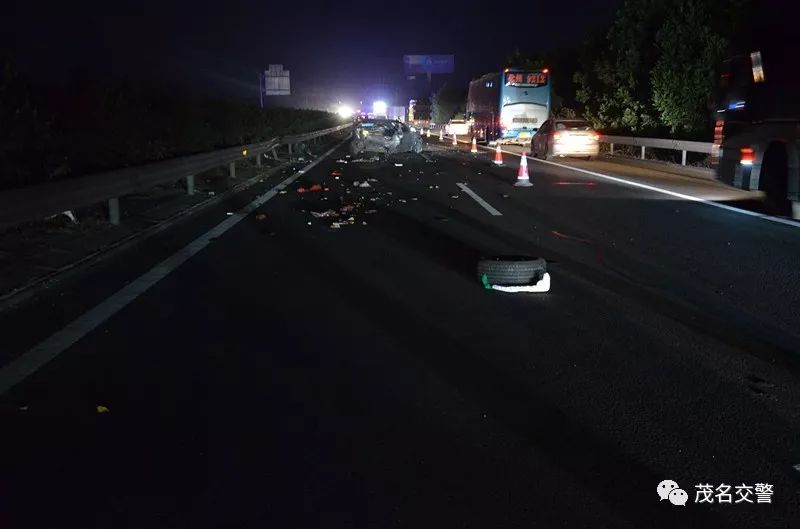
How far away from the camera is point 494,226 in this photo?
41.3 ft

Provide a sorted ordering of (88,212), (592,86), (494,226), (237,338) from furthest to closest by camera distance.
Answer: (592,86), (88,212), (494,226), (237,338)

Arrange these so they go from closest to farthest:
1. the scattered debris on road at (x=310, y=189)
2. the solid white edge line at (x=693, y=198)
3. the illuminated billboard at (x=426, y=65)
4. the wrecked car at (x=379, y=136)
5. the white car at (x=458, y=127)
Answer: the solid white edge line at (x=693, y=198)
the scattered debris on road at (x=310, y=189)
the wrecked car at (x=379, y=136)
the white car at (x=458, y=127)
the illuminated billboard at (x=426, y=65)

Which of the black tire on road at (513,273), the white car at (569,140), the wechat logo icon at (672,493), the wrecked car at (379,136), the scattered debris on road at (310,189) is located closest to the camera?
the wechat logo icon at (672,493)

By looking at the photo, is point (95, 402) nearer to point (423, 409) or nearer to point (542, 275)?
point (423, 409)

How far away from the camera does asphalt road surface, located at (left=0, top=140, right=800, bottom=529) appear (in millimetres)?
3775

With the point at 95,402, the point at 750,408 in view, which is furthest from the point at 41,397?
the point at 750,408

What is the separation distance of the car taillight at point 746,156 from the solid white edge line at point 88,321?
874cm

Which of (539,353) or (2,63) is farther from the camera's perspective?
(2,63)

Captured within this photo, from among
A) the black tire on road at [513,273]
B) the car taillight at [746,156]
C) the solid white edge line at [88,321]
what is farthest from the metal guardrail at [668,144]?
the solid white edge line at [88,321]

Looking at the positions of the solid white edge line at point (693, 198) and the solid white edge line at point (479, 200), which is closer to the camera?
the solid white edge line at point (693, 198)

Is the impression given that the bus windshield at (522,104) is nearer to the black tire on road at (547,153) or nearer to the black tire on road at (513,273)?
the black tire on road at (547,153)

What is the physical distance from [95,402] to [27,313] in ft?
8.93

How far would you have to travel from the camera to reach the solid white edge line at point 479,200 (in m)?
14.4

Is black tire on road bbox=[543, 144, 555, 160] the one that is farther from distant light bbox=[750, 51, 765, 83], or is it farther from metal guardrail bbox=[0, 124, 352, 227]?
metal guardrail bbox=[0, 124, 352, 227]
